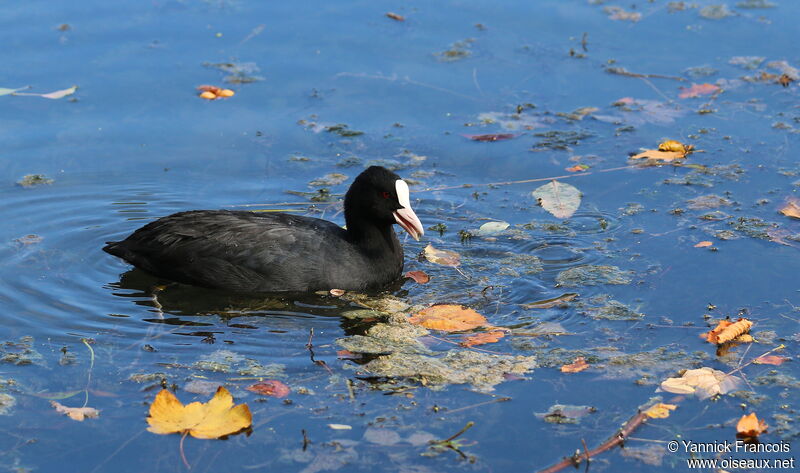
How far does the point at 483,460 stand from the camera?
4.67 metres

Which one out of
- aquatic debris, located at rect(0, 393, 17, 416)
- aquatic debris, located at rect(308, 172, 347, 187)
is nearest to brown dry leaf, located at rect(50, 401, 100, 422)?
aquatic debris, located at rect(0, 393, 17, 416)

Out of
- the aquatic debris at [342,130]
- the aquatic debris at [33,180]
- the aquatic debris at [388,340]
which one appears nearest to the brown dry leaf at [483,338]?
the aquatic debris at [388,340]

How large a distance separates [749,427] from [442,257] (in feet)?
8.47

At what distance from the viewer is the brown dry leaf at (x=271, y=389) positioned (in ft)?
16.9

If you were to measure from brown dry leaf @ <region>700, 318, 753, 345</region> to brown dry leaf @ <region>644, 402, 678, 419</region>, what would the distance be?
767mm

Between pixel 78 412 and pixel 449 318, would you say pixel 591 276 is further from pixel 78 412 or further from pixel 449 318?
pixel 78 412

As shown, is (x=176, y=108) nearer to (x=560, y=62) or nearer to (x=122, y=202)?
(x=122, y=202)

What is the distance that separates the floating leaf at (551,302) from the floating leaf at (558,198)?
1.21 m

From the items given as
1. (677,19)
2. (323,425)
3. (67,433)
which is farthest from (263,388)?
(677,19)

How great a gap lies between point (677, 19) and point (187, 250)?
5741mm

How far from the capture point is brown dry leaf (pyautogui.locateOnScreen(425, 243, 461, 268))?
22.4ft

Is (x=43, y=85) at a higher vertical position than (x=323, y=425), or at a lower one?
higher

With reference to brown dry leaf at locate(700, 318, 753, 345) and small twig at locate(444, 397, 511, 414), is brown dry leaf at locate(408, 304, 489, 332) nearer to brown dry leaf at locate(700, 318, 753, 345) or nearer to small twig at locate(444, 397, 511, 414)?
small twig at locate(444, 397, 511, 414)

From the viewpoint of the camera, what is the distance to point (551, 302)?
6.17 meters
